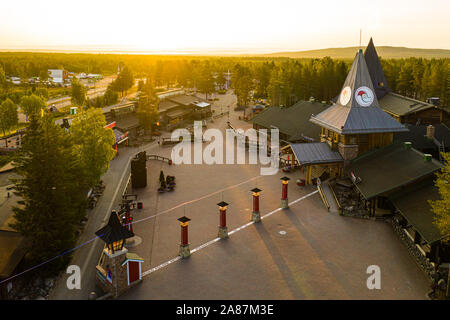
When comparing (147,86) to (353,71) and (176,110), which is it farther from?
(353,71)

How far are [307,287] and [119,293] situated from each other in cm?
1140

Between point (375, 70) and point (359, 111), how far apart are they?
3628 cm

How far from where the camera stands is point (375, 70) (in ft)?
232

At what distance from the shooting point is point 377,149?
38250 mm

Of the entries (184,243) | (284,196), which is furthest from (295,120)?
(184,243)

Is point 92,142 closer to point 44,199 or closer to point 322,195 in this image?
point 44,199

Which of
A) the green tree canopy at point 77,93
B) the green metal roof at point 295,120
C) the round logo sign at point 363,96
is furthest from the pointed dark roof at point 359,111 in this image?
the green tree canopy at point 77,93

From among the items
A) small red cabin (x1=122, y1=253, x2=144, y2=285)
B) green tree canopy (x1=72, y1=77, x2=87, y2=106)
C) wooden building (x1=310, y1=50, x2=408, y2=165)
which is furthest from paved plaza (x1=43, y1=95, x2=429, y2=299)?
green tree canopy (x1=72, y1=77, x2=87, y2=106)

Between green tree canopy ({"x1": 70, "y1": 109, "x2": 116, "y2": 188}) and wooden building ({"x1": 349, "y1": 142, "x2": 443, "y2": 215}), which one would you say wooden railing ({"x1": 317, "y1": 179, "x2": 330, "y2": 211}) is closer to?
wooden building ({"x1": 349, "y1": 142, "x2": 443, "y2": 215})

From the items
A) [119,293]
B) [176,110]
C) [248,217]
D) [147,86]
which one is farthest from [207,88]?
[119,293]

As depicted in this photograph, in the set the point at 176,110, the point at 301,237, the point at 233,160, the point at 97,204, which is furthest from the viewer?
the point at 176,110

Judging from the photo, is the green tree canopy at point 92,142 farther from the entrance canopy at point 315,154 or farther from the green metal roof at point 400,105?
the green metal roof at point 400,105

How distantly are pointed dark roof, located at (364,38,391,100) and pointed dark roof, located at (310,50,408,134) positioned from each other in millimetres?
32904

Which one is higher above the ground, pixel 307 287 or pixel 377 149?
pixel 377 149
